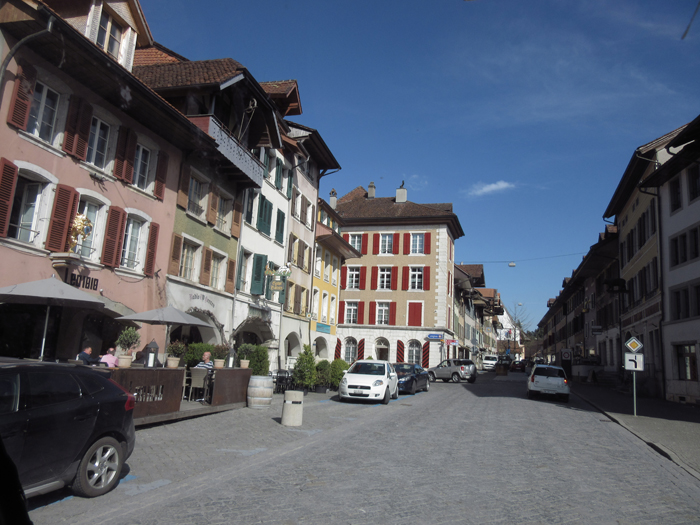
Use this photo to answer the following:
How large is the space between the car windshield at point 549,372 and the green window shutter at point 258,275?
1283 centimetres

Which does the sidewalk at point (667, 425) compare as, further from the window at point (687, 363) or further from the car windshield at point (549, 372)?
the car windshield at point (549, 372)

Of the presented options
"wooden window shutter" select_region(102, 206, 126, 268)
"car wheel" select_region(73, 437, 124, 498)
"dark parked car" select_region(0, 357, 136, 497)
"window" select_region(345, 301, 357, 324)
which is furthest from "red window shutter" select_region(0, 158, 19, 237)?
"window" select_region(345, 301, 357, 324)

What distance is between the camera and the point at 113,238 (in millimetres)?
16328

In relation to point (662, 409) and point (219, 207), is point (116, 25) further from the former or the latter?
point (662, 409)

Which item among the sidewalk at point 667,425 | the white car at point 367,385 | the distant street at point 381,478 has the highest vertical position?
the white car at point 367,385

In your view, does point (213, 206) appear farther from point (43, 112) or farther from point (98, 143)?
point (43, 112)

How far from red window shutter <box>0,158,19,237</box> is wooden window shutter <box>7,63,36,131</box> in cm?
98

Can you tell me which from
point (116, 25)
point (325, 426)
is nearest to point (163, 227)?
point (116, 25)

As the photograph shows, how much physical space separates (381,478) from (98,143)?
12755 mm

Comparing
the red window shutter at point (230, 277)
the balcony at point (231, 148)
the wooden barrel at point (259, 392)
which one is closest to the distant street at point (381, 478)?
the wooden barrel at point (259, 392)

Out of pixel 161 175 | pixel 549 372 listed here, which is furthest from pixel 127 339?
pixel 549 372

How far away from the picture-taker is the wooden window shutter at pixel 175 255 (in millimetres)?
19072

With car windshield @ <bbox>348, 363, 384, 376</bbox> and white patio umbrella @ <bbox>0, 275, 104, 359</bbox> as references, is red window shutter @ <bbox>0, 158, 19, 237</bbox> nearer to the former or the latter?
white patio umbrella @ <bbox>0, 275, 104, 359</bbox>

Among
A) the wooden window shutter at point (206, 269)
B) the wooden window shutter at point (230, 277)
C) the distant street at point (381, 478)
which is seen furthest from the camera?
the wooden window shutter at point (230, 277)
